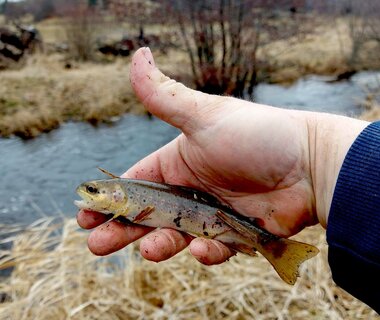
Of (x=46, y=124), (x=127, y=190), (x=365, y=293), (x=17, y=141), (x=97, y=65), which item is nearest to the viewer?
(x=365, y=293)

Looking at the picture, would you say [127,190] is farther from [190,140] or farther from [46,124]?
[46,124]

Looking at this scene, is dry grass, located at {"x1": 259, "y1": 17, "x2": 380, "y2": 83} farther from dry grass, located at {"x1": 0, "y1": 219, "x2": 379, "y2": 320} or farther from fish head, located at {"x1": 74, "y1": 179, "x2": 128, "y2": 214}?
fish head, located at {"x1": 74, "y1": 179, "x2": 128, "y2": 214}

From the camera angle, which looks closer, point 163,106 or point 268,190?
point 163,106

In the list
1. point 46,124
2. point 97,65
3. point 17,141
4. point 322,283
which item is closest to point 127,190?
point 322,283

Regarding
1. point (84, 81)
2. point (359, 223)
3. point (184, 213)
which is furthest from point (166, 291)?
point (84, 81)

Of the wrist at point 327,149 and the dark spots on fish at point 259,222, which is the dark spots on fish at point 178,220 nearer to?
the dark spots on fish at point 259,222

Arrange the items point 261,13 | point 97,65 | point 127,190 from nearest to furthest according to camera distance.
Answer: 1. point 127,190
2. point 261,13
3. point 97,65

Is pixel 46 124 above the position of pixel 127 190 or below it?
below

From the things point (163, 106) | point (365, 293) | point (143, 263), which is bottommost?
point (143, 263)

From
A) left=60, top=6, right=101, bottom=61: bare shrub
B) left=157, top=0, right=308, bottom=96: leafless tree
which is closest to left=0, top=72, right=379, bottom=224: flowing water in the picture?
left=157, top=0, right=308, bottom=96: leafless tree
